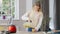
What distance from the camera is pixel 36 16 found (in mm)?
1539

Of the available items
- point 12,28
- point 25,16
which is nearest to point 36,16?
point 25,16

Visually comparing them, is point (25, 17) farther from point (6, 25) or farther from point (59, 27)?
point (59, 27)

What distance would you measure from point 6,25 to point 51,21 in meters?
0.46

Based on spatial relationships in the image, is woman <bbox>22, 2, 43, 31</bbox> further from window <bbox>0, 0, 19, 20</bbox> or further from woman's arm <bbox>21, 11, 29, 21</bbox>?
window <bbox>0, 0, 19, 20</bbox>

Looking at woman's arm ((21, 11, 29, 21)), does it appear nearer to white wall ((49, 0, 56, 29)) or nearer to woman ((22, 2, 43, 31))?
woman ((22, 2, 43, 31))

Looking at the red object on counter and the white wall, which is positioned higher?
the white wall

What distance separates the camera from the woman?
154 centimetres

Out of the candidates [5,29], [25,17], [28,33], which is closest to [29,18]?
[25,17]

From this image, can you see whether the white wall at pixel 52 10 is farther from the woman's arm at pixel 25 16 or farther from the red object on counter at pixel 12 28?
the red object on counter at pixel 12 28

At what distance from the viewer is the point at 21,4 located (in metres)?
1.68

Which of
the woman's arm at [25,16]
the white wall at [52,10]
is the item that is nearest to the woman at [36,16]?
the woman's arm at [25,16]

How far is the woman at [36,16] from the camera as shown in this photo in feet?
5.05

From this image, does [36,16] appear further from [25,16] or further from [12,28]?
[12,28]

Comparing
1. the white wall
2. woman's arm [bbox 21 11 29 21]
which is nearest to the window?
woman's arm [bbox 21 11 29 21]
